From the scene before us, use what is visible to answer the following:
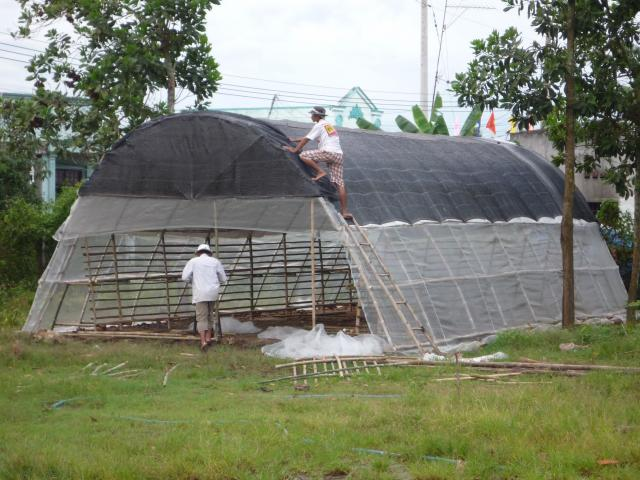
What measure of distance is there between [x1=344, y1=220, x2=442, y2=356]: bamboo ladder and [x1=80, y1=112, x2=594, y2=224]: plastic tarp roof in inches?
30.1

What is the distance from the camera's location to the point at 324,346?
557 inches

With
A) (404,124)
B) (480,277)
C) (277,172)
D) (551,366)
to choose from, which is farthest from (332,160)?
(404,124)

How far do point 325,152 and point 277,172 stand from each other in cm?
82

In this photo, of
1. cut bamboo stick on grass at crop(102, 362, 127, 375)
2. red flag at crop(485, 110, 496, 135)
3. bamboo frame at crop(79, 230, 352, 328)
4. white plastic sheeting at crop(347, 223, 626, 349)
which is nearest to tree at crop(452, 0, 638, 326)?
white plastic sheeting at crop(347, 223, 626, 349)

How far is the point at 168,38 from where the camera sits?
1888 cm

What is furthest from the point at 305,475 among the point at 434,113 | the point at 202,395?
the point at 434,113

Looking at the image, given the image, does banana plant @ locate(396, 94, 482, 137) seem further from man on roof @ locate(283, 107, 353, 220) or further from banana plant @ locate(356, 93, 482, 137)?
man on roof @ locate(283, 107, 353, 220)

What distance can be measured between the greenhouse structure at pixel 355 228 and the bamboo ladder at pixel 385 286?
1.7 inches

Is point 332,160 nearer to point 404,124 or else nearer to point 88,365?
point 88,365

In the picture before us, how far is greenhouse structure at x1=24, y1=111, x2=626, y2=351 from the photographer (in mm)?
15703

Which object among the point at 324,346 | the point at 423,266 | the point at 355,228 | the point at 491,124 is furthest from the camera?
the point at 491,124

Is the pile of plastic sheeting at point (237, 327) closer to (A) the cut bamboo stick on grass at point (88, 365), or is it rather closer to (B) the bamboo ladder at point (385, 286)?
(B) the bamboo ladder at point (385, 286)

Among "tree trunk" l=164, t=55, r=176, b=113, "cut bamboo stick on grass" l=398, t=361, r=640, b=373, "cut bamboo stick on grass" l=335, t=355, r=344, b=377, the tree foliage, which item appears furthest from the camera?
the tree foliage

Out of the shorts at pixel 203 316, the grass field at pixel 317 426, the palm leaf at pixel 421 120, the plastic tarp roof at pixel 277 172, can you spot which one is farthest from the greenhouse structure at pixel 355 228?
the palm leaf at pixel 421 120
